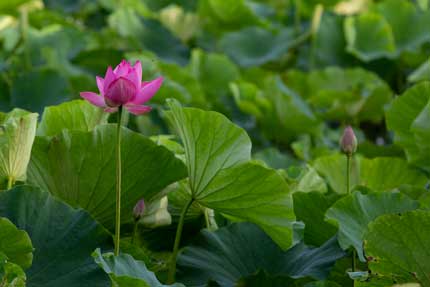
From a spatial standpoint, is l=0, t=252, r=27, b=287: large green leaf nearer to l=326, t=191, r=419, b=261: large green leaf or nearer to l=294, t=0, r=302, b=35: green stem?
l=326, t=191, r=419, b=261: large green leaf

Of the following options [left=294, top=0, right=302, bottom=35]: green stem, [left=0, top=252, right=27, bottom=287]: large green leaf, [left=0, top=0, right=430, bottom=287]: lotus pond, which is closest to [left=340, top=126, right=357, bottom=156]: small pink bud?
[left=0, top=0, right=430, bottom=287]: lotus pond

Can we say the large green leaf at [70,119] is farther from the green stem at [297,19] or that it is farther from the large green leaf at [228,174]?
the green stem at [297,19]

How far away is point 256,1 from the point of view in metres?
3.81

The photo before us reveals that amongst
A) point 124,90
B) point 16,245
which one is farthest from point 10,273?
point 124,90

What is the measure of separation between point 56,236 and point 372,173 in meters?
0.67

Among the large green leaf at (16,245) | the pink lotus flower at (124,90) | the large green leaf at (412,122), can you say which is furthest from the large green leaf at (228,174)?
the large green leaf at (412,122)

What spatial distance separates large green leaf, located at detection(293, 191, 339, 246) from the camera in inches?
54.7

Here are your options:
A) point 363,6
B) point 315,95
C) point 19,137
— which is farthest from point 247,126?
point 19,137

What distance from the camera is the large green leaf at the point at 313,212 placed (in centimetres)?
139

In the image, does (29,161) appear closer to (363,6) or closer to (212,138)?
(212,138)

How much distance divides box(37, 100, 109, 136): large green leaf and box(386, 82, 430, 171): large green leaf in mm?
450

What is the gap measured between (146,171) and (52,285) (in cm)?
21

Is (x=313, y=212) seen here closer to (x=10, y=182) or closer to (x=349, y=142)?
(x=349, y=142)

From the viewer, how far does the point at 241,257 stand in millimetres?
1317
